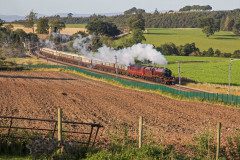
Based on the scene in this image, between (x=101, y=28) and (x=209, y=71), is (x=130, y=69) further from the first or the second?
(x=101, y=28)

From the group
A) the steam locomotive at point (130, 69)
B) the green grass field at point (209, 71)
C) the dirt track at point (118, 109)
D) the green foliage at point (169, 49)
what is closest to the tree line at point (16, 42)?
the steam locomotive at point (130, 69)

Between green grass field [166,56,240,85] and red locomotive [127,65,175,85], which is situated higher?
red locomotive [127,65,175,85]

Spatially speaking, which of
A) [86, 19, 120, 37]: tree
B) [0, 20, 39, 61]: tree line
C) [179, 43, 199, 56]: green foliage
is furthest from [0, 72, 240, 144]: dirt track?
[86, 19, 120, 37]: tree

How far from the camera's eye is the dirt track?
33.4 meters

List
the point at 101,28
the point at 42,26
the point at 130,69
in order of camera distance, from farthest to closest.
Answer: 1. the point at 42,26
2. the point at 101,28
3. the point at 130,69

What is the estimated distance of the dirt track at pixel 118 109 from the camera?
109 feet

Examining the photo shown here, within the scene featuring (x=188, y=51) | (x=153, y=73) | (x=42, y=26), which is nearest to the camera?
(x=153, y=73)

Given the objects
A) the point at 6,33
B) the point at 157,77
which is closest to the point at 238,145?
the point at 157,77

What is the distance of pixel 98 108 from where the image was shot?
136 ft

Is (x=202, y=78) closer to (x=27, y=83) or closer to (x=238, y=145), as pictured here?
(x=27, y=83)

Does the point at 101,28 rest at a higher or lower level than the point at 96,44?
higher

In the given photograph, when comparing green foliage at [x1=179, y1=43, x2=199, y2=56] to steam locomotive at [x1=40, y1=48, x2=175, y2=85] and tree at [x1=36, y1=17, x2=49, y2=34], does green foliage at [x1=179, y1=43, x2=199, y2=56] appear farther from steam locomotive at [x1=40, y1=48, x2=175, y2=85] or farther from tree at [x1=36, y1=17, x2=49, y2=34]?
tree at [x1=36, y1=17, x2=49, y2=34]

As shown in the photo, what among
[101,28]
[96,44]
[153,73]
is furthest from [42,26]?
[153,73]

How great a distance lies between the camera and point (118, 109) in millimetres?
41500
